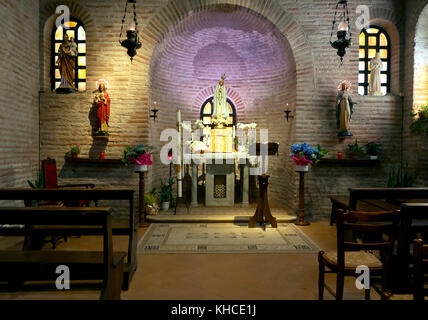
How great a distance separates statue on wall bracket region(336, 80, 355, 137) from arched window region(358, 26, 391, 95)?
96 centimetres

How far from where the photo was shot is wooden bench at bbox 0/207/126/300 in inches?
102

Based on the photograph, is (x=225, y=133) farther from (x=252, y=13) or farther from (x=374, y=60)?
(x=374, y=60)

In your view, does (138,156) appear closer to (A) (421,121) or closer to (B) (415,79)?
(A) (421,121)

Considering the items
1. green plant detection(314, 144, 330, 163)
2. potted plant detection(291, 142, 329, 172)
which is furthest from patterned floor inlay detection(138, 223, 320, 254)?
green plant detection(314, 144, 330, 163)

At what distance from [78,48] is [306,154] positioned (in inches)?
220

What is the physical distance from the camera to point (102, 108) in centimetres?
724

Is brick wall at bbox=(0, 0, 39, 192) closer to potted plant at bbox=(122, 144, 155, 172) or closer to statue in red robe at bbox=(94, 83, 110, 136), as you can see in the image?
statue in red robe at bbox=(94, 83, 110, 136)

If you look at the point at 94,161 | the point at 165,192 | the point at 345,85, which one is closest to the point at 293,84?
the point at 345,85

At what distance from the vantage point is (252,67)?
9.44 m

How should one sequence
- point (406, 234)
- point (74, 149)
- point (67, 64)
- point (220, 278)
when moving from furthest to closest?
point (67, 64) → point (74, 149) → point (220, 278) → point (406, 234)

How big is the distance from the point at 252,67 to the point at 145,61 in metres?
3.25

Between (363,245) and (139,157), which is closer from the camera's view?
(363,245)
